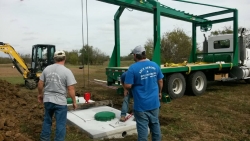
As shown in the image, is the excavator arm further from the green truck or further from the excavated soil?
the green truck

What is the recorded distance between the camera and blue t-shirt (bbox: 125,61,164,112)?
3252 millimetres

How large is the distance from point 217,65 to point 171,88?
2707 millimetres

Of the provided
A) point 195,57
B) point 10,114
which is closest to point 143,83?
point 10,114

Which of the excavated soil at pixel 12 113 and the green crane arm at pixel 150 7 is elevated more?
the green crane arm at pixel 150 7

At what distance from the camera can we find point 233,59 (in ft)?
33.6

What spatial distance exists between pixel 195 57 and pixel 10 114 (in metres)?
9.34

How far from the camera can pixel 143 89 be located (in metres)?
3.28

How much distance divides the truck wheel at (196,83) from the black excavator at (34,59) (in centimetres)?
830

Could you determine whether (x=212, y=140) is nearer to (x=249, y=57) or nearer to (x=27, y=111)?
(x=27, y=111)

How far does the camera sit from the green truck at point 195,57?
7867 millimetres

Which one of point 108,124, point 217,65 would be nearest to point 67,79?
point 108,124

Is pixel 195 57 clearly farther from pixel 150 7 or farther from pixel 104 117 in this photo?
pixel 104 117

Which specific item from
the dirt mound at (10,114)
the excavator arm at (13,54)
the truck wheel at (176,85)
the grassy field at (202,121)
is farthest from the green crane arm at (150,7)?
the excavator arm at (13,54)

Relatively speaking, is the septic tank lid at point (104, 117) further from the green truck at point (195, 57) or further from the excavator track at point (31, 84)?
the excavator track at point (31, 84)
